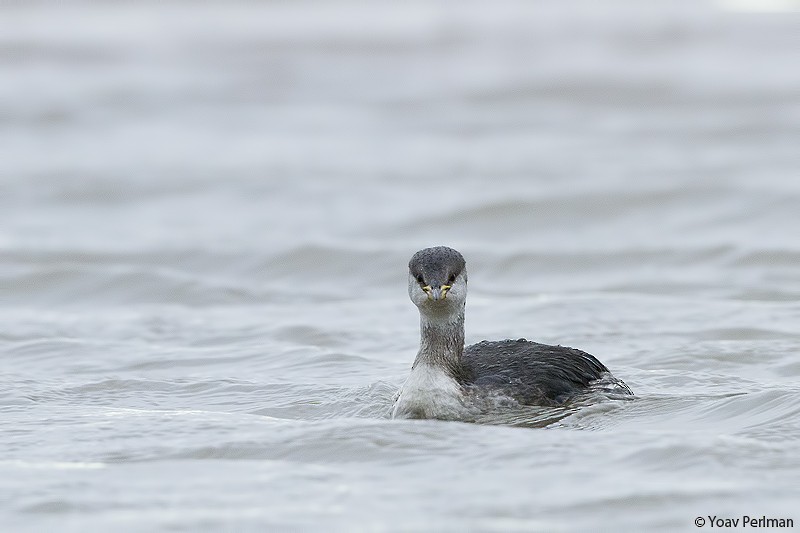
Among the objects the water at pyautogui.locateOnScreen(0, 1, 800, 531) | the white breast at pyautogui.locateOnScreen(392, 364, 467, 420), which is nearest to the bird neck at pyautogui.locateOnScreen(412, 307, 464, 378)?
the white breast at pyautogui.locateOnScreen(392, 364, 467, 420)

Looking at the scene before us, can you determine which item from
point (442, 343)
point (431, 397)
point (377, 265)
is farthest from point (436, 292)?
point (377, 265)

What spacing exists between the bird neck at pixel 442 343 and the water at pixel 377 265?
1.90 ft

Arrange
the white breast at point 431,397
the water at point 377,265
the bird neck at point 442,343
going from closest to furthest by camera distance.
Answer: the water at point 377,265
the white breast at point 431,397
the bird neck at point 442,343

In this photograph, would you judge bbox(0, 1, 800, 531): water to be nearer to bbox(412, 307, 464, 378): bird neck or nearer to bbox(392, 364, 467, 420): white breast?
bbox(392, 364, 467, 420): white breast

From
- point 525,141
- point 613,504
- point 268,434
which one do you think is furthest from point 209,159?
point 613,504

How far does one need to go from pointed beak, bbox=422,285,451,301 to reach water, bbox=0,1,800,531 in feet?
2.65

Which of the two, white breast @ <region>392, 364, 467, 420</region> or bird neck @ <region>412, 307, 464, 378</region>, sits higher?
bird neck @ <region>412, 307, 464, 378</region>

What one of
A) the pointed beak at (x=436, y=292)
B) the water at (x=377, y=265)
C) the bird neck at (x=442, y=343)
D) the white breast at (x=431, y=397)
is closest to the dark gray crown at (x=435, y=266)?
the pointed beak at (x=436, y=292)

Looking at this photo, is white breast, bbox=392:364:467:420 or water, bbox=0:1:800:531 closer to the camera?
water, bbox=0:1:800:531

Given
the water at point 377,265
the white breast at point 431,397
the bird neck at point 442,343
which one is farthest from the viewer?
the bird neck at point 442,343

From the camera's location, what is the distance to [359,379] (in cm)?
1141

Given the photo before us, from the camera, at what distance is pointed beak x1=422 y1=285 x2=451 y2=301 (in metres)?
9.77

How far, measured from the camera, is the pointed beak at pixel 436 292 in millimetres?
9769

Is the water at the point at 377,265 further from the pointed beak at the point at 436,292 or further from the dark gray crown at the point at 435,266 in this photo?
the dark gray crown at the point at 435,266
